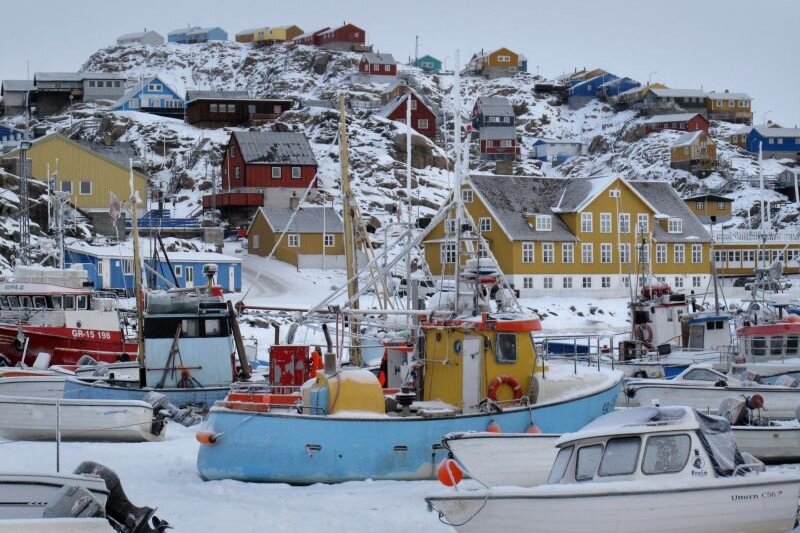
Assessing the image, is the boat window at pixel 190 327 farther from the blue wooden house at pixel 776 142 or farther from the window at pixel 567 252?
the blue wooden house at pixel 776 142

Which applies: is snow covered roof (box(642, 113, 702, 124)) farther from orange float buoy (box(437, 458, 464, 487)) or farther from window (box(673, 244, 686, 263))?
orange float buoy (box(437, 458, 464, 487))

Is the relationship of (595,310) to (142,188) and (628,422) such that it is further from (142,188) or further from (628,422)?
(628,422)

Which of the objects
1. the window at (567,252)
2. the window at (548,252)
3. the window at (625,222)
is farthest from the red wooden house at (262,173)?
the window at (625,222)

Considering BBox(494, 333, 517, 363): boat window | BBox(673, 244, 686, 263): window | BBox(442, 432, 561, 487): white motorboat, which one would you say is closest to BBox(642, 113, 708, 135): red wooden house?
BBox(673, 244, 686, 263): window

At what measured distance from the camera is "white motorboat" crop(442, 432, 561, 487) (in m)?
18.2

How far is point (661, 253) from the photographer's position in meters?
70.5

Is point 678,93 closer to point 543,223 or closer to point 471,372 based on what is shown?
point 543,223

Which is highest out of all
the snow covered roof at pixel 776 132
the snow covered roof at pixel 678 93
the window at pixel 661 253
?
the snow covered roof at pixel 678 93

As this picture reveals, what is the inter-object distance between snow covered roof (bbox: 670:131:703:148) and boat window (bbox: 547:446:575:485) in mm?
100603

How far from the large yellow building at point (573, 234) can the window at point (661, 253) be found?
2.3 inches

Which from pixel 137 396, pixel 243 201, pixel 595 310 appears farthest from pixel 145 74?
pixel 137 396

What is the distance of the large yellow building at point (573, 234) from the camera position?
220 ft

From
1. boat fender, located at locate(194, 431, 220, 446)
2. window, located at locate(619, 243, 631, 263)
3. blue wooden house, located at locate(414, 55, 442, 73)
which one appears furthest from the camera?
blue wooden house, located at locate(414, 55, 442, 73)

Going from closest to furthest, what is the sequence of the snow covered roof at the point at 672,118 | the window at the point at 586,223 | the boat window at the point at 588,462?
the boat window at the point at 588,462, the window at the point at 586,223, the snow covered roof at the point at 672,118
